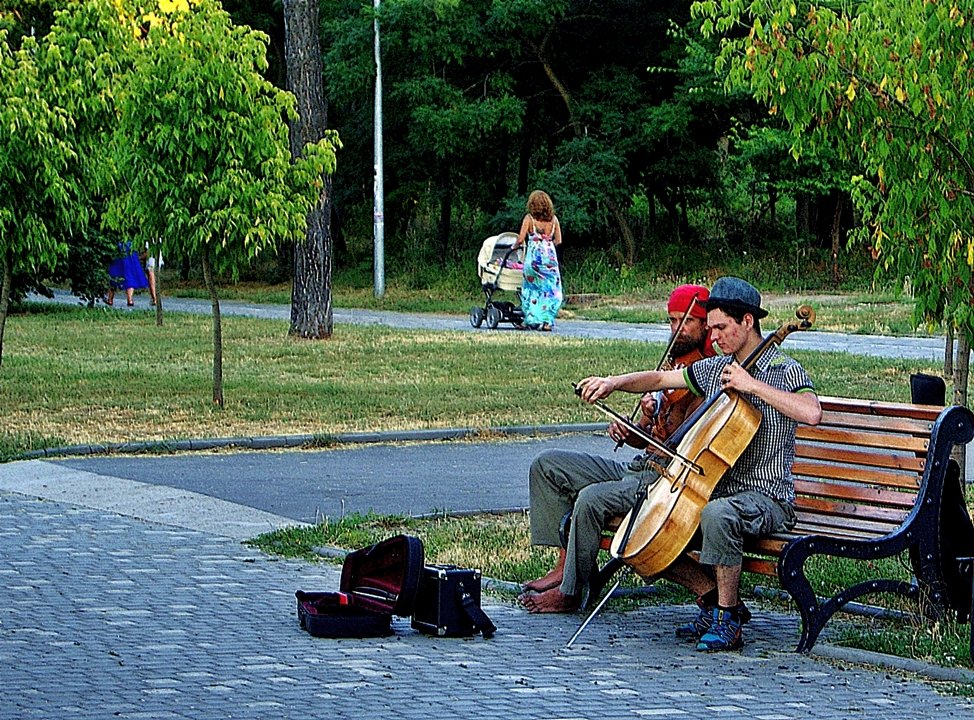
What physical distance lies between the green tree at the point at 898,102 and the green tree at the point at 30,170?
9.05 m

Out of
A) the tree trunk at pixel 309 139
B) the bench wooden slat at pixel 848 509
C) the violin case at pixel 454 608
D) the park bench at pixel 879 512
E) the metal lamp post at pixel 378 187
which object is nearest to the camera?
the park bench at pixel 879 512

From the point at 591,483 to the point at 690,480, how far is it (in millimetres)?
889

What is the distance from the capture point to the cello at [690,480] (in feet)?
22.1

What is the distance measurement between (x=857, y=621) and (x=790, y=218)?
1411 inches

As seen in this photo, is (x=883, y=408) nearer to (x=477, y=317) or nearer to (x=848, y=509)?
(x=848, y=509)

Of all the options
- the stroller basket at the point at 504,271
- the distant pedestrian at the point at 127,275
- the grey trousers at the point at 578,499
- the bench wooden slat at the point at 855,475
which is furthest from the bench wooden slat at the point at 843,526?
the distant pedestrian at the point at 127,275

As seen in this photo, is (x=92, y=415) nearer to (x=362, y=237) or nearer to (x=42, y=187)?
(x=42, y=187)

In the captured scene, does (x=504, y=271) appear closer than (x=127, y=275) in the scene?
Yes

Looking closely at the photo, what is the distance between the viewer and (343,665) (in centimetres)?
648

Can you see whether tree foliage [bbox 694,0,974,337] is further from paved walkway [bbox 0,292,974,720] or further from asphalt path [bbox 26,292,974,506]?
asphalt path [bbox 26,292,974,506]

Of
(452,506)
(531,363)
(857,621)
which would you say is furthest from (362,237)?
(857,621)

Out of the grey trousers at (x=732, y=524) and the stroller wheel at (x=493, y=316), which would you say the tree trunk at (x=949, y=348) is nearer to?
the grey trousers at (x=732, y=524)

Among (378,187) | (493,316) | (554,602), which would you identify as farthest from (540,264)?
(554,602)

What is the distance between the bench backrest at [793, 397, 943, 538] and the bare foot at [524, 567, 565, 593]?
3.61ft
